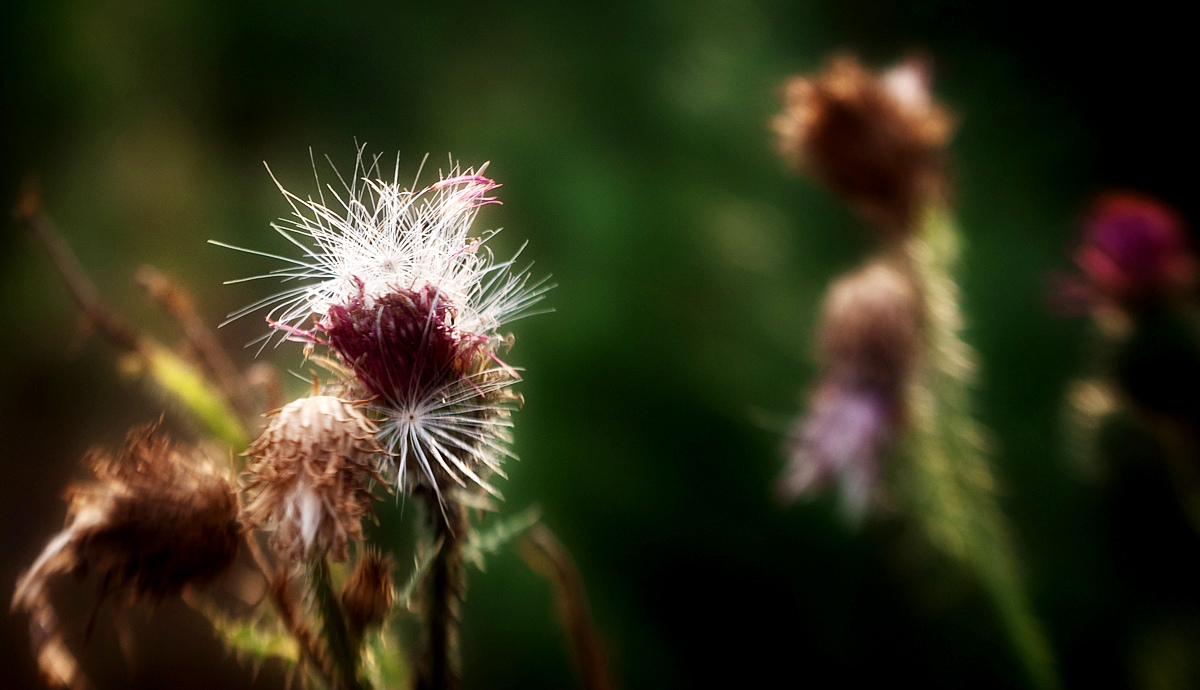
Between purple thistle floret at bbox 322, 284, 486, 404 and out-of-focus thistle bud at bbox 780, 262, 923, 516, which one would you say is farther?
out-of-focus thistle bud at bbox 780, 262, 923, 516

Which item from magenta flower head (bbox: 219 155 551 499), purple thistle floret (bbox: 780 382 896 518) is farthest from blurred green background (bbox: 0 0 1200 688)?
magenta flower head (bbox: 219 155 551 499)

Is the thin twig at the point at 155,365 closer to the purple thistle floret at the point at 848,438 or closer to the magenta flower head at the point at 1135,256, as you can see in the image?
the purple thistle floret at the point at 848,438

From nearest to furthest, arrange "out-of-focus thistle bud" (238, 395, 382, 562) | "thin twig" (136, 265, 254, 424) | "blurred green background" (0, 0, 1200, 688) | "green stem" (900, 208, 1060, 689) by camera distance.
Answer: "out-of-focus thistle bud" (238, 395, 382, 562), "thin twig" (136, 265, 254, 424), "green stem" (900, 208, 1060, 689), "blurred green background" (0, 0, 1200, 688)

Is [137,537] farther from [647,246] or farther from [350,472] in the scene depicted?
[647,246]

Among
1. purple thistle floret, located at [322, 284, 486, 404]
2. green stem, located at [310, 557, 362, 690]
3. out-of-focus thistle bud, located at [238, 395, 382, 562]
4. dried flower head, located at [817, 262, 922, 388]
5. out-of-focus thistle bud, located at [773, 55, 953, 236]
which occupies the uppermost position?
out-of-focus thistle bud, located at [773, 55, 953, 236]

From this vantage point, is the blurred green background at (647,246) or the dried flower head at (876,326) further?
the blurred green background at (647,246)

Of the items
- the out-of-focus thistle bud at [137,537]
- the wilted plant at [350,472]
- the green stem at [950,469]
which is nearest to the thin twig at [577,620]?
the wilted plant at [350,472]

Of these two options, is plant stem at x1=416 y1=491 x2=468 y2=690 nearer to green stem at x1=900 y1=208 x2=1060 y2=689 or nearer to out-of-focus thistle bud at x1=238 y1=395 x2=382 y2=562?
out-of-focus thistle bud at x1=238 y1=395 x2=382 y2=562
